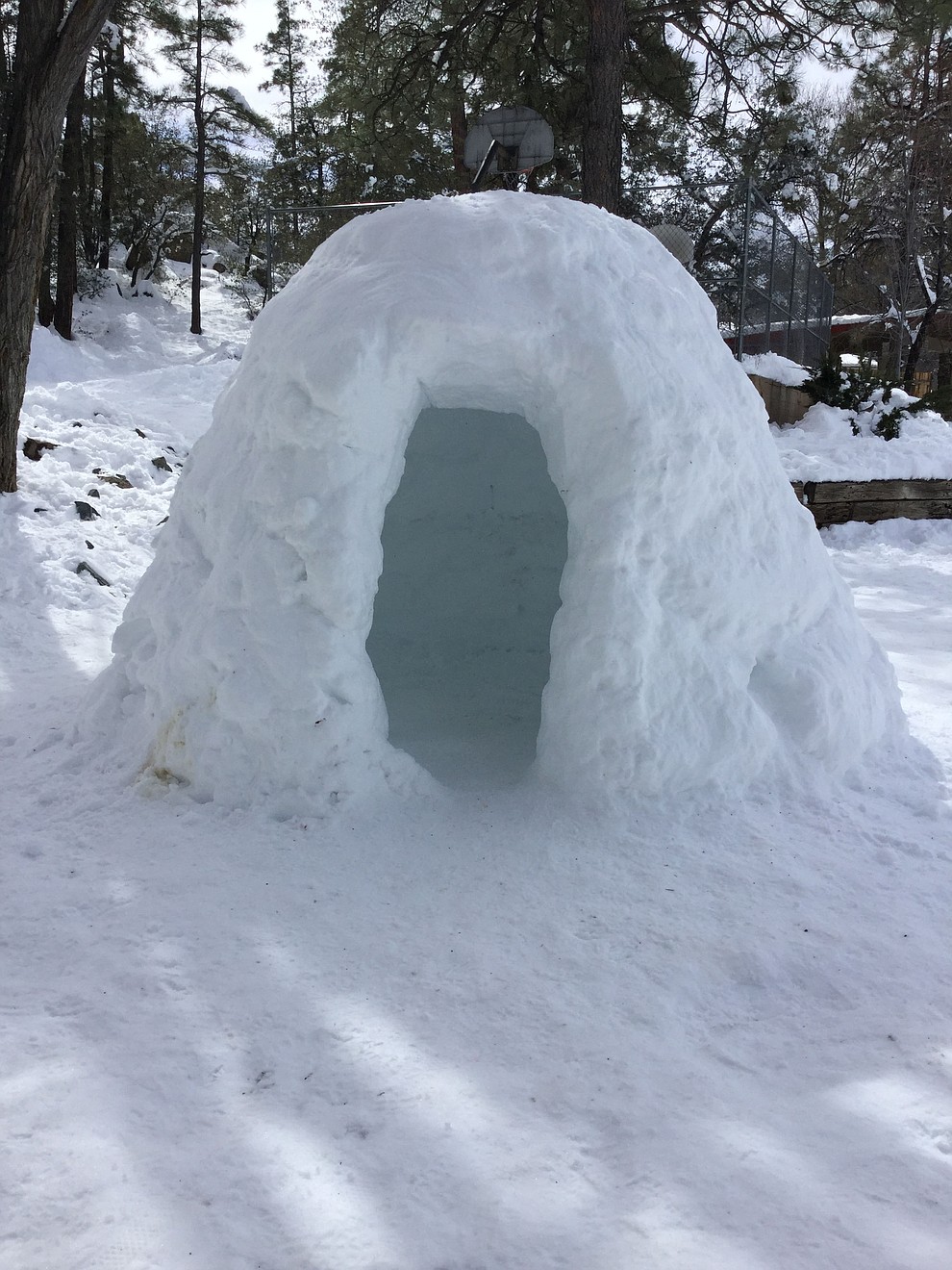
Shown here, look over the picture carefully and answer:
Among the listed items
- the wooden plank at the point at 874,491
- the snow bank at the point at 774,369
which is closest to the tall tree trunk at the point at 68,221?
the snow bank at the point at 774,369

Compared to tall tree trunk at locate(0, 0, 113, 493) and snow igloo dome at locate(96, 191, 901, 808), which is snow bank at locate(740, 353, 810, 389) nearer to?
tall tree trunk at locate(0, 0, 113, 493)

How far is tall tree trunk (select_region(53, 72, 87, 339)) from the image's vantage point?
598 inches

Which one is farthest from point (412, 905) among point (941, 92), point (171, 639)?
point (941, 92)

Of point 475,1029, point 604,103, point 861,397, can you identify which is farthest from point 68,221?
point 475,1029

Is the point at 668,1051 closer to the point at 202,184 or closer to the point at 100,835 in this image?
the point at 100,835

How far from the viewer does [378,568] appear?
3113 millimetres

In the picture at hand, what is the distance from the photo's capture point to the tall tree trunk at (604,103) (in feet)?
28.6

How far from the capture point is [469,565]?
4.77m

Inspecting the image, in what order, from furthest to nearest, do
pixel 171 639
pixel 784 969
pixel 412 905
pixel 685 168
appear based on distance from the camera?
1. pixel 685 168
2. pixel 171 639
3. pixel 412 905
4. pixel 784 969

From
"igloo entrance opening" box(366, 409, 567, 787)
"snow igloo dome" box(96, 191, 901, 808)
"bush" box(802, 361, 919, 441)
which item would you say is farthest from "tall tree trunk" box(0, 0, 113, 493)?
"bush" box(802, 361, 919, 441)

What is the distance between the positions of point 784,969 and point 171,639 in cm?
220

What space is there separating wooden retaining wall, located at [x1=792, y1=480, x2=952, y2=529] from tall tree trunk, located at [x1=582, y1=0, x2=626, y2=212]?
329 cm

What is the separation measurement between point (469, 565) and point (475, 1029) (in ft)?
9.52

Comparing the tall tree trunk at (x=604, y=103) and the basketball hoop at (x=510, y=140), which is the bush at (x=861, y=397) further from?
the basketball hoop at (x=510, y=140)
